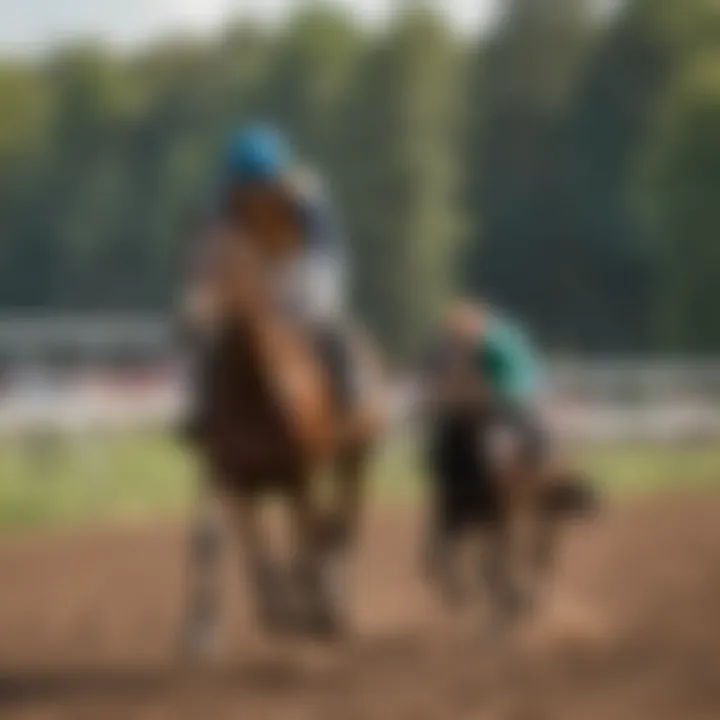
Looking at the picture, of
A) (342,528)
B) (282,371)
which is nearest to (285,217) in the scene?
(282,371)

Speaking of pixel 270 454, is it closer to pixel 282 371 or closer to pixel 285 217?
pixel 282 371

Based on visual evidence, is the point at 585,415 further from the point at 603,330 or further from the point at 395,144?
the point at 395,144

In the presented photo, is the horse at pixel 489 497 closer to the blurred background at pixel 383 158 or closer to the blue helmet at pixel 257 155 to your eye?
the blurred background at pixel 383 158

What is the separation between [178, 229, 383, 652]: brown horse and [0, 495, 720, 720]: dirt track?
1.1 inches

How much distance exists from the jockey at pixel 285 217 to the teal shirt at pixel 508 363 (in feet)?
0.42

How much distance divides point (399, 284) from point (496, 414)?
16 cm

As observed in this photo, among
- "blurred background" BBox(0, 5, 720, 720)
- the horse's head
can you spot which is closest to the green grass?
"blurred background" BBox(0, 5, 720, 720)

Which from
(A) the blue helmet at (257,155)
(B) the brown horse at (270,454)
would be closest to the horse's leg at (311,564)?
(B) the brown horse at (270,454)

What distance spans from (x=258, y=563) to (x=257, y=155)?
39cm

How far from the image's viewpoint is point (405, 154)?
234 cm

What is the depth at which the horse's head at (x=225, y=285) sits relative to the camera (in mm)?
2309

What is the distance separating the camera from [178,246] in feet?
7.55

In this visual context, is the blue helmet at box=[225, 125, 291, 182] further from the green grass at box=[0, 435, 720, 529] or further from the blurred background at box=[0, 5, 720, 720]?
the green grass at box=[0, 435, 720, 529]

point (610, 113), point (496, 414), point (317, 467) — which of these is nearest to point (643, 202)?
point (610, 113)
